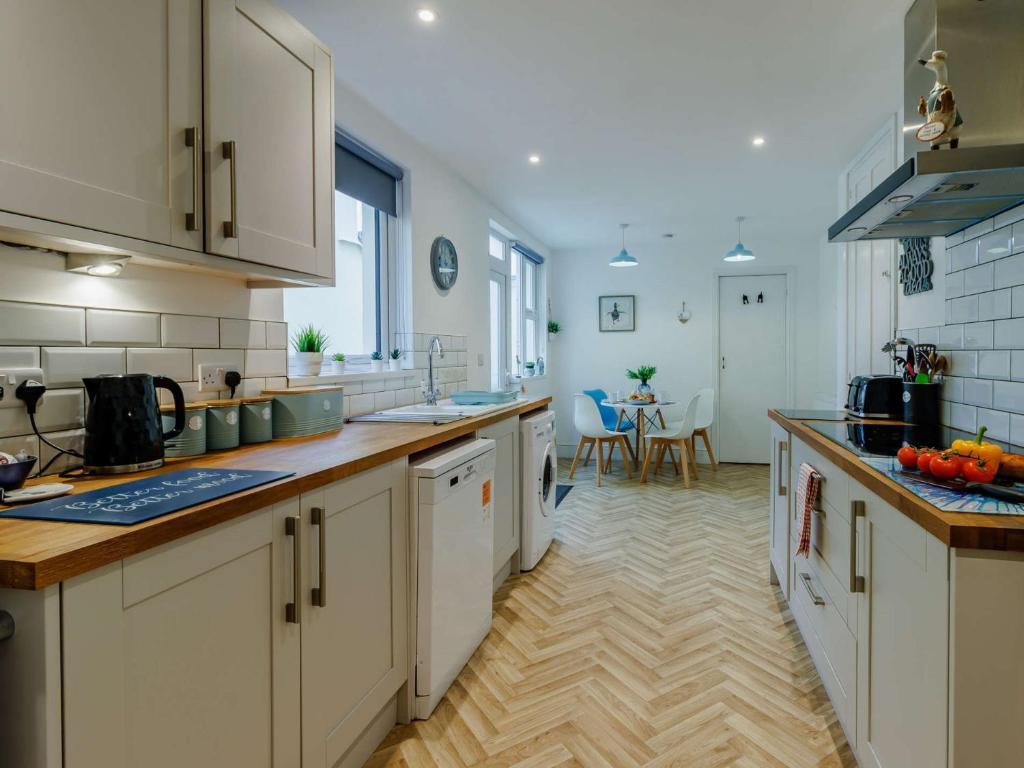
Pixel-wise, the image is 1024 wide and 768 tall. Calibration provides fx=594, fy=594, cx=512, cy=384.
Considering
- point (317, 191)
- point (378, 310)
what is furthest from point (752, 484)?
point (317, 191)

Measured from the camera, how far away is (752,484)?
5449 millimetres

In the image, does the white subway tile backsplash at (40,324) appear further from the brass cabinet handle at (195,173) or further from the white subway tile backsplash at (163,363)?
the brass cabinet handle at (195,173)

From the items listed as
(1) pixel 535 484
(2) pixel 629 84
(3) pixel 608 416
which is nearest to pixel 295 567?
(1) pixel 535 484

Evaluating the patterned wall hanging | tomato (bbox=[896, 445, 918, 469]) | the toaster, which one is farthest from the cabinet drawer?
the patterned wall hanging

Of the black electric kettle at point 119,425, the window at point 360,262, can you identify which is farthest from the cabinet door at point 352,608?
the window at point 360,262

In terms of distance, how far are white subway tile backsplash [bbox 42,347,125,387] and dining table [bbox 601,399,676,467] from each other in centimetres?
443

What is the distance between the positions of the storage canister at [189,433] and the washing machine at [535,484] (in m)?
1.75

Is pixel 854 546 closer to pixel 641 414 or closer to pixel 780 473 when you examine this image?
pixel 780 473

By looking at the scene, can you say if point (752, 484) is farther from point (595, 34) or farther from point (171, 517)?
point (171, 517)

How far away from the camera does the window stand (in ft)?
9.05

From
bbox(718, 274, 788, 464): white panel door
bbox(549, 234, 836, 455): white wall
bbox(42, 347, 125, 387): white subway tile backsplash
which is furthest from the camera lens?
bbox(718, 274, 788, 464): white panel door

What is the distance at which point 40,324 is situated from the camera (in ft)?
4.42

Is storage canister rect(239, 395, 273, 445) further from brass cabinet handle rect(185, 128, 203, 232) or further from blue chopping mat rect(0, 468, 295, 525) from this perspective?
brass cabinet handle rect(185, 128, 203, 232)

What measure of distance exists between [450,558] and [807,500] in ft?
4.02
